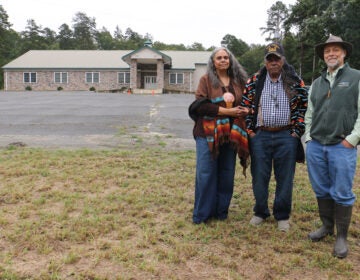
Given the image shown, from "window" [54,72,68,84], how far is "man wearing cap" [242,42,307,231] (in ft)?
138

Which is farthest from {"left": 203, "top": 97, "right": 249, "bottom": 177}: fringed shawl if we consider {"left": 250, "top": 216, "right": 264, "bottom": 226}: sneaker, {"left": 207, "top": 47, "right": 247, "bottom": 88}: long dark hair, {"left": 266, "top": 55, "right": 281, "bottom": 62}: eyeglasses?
{"left": 250, "top": 216, "right": 264, "bottom": 226}: sneaker

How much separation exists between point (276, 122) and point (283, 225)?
3.47 feet

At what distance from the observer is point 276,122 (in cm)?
356

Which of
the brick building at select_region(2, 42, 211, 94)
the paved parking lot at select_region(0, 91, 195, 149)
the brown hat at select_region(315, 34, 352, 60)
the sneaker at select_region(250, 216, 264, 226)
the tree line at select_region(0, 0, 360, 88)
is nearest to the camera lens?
the brown hat at select_region(315, 34, 352, 60)

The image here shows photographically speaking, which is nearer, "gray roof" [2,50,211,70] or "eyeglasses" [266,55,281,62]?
"eyeglasses" [266,55,281,62]

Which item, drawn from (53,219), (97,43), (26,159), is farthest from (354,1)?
(97,43)

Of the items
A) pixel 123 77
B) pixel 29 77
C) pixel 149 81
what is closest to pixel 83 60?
pixel 123 77

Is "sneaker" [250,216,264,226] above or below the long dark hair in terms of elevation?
below

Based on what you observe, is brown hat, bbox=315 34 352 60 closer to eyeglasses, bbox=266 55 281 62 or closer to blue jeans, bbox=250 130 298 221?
eyeglasses, bbox=266 55 281 62

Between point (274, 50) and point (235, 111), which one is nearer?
point (274, 50)

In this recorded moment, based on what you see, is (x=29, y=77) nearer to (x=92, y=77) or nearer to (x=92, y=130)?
(x=92, y=77)

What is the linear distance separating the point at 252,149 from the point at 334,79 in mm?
1049

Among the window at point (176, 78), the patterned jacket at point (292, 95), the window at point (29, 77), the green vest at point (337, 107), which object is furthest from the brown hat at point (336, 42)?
the window at point (29, 77)

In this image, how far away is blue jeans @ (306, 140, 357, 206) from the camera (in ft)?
10.2
